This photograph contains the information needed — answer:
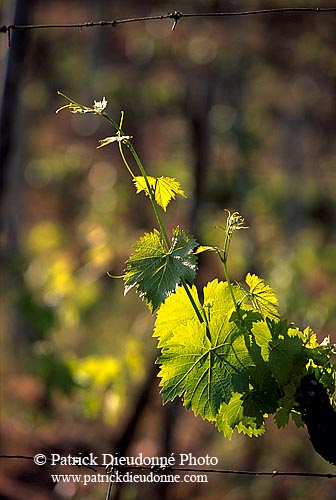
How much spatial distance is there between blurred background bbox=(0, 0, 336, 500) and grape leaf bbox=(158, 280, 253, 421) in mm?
1414

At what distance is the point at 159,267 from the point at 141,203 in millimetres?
9499

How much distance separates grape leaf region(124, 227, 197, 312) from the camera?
1.71 metres

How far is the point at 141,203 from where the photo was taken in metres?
11.2

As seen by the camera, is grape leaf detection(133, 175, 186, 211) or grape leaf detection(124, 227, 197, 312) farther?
grape leaf detection(133, 175, 186, 211)

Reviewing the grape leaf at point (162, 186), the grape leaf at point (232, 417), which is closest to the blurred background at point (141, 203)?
the grape leaf at point (162, 186)

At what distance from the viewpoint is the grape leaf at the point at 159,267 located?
1.71 m

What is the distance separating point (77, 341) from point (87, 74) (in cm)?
596

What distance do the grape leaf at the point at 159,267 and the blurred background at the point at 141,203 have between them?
1360 millimetres

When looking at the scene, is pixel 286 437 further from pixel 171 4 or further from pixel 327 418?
pixel 171 4

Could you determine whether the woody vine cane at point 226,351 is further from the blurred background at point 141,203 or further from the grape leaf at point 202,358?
the blurred background at point 141,203

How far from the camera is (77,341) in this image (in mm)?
9734

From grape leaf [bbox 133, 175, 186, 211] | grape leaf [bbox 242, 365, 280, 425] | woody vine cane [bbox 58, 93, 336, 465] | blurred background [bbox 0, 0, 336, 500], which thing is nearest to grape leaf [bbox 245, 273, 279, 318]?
woody vine cane [bbox 58, 93, 336, 465]

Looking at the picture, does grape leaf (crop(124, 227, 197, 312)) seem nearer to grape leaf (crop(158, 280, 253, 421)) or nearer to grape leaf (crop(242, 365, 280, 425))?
grape leaf (crop(158, 280, 253, 421))

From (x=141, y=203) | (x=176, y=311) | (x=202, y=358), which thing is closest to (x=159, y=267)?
(x=176, y=311)
